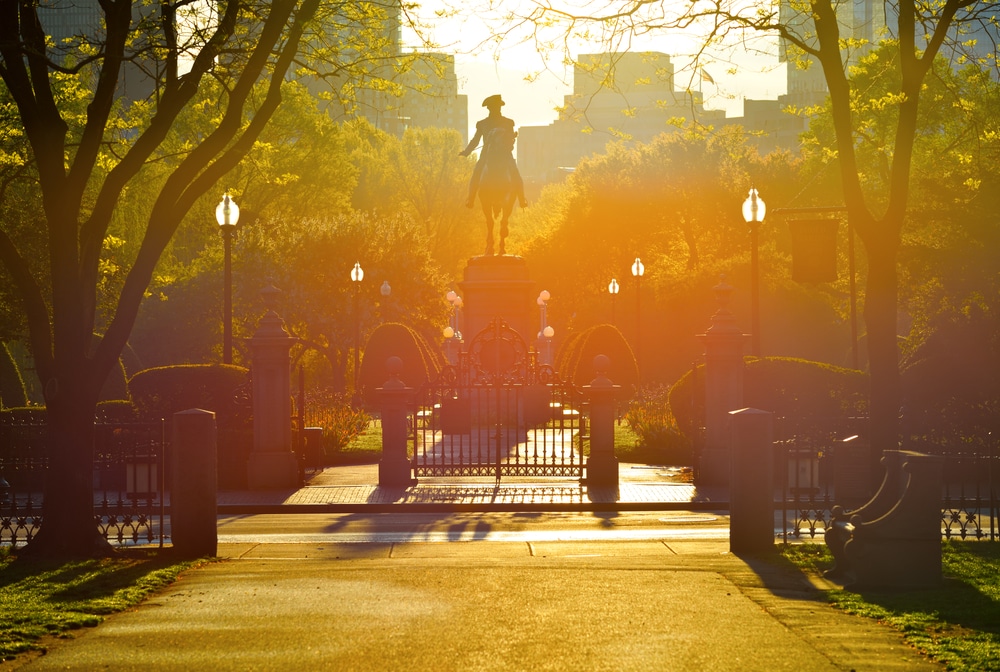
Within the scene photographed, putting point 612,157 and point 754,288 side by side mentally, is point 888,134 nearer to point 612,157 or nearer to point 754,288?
point 754,288

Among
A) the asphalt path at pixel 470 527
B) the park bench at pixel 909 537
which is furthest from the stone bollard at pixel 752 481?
the park bench at pixel 909 537

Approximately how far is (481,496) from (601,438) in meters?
2.48

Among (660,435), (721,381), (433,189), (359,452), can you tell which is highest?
(433,189)

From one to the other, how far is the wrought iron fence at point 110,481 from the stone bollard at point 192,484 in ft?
2.23

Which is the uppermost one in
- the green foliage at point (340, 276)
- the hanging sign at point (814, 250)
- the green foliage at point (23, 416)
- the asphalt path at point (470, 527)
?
the green foliage at point (340, 276)

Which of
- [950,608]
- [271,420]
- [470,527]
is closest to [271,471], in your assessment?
[271,420]

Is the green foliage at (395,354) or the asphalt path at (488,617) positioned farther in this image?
the green foliage at (395,354)

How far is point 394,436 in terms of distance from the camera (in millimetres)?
22828

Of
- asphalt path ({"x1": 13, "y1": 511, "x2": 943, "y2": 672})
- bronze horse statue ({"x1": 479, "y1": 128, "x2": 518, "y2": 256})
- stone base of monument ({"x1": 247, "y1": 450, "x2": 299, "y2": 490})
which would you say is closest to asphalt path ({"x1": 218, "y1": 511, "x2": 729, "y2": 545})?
asphalt path ({"x1": 13, "y1": 511, "x2": 943, "y2": 672})

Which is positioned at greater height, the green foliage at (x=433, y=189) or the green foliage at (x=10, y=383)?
the green foliage at (x=433, y=189)

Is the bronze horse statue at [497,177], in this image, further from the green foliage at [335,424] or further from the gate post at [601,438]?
the gate post at [601,438]

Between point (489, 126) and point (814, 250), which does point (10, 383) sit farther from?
point (814, 250)

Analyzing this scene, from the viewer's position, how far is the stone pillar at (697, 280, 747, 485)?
76.1 feet

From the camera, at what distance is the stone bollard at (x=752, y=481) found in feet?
45.7
